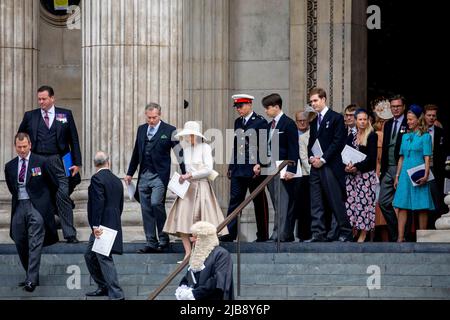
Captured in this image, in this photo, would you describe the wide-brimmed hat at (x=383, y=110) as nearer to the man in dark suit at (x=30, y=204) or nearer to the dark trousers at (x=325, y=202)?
the dark trousers at (x=325, y=202)

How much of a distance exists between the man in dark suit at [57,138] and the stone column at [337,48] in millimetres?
5148

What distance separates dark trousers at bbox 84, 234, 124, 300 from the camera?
25.1m

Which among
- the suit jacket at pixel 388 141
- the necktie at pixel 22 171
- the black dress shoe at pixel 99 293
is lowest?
the black dress shoe at pixel 99 293

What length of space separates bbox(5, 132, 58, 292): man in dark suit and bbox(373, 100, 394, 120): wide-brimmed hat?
4.84m

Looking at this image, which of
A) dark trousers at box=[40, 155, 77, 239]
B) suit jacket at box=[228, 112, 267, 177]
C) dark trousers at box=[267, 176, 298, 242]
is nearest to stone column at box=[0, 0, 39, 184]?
dark trousers at box=[40, 155, 77, 239]

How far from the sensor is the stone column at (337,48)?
31.7 m

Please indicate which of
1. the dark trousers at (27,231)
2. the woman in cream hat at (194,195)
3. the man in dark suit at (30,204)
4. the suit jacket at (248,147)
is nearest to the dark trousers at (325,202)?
the suit jacket at (248,147)

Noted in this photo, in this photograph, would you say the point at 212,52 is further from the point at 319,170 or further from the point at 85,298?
the point at 85,298

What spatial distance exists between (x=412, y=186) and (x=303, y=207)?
58.1 inches

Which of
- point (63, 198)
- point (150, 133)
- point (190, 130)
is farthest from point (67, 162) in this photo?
point (190, 130)

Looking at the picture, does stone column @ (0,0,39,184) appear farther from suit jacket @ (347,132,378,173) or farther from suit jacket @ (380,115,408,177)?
suit jacket @ (380,115,408,177)

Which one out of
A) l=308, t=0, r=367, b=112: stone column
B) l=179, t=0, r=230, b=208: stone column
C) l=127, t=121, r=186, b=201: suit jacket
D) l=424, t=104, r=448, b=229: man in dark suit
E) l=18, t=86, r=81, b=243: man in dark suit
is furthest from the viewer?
l=179, t=0, r=230, b=208: stone column

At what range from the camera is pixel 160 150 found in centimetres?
2734

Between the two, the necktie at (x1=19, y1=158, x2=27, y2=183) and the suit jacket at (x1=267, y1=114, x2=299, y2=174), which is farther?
the suit jacket at (x1=267, y1=114, x2=299, y2=174)
